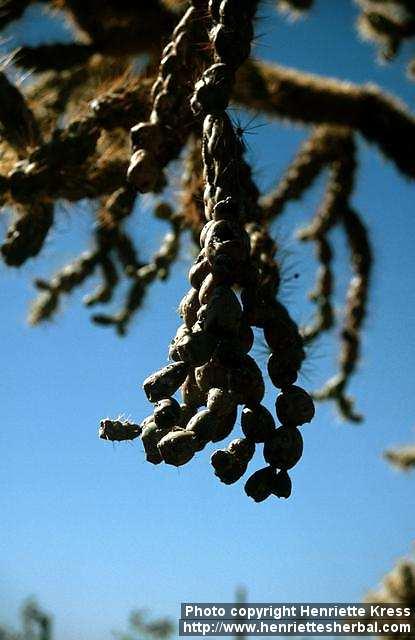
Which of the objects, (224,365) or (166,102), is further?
(166,102)

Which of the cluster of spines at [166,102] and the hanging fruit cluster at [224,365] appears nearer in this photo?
the hanging fruit cluster at [224,365]

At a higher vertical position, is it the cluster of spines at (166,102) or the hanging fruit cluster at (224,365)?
the cluster of spines at (166,102)

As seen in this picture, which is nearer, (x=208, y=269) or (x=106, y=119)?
(x=208, y=269)

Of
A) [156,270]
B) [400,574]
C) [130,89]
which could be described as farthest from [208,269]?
[400,574]

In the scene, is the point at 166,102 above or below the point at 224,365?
above

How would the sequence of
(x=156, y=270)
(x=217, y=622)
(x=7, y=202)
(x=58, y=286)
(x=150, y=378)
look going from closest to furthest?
(x=150, y=378), (x=217, y=622), (x=7, y=202), (x=156, y=270), (x=58, y=286)

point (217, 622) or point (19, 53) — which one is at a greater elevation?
point (19, 53)

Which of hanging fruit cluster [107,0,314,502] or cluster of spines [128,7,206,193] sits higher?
cluster of spines [128,7,206,193]

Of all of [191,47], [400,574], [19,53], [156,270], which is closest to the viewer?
[191,47]

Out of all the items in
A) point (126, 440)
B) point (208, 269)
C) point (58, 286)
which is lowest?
point (126, 440)

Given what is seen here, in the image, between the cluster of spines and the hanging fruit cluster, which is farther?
the cluster of spines

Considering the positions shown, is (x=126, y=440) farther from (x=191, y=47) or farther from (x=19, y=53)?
(x=19, y=53)
